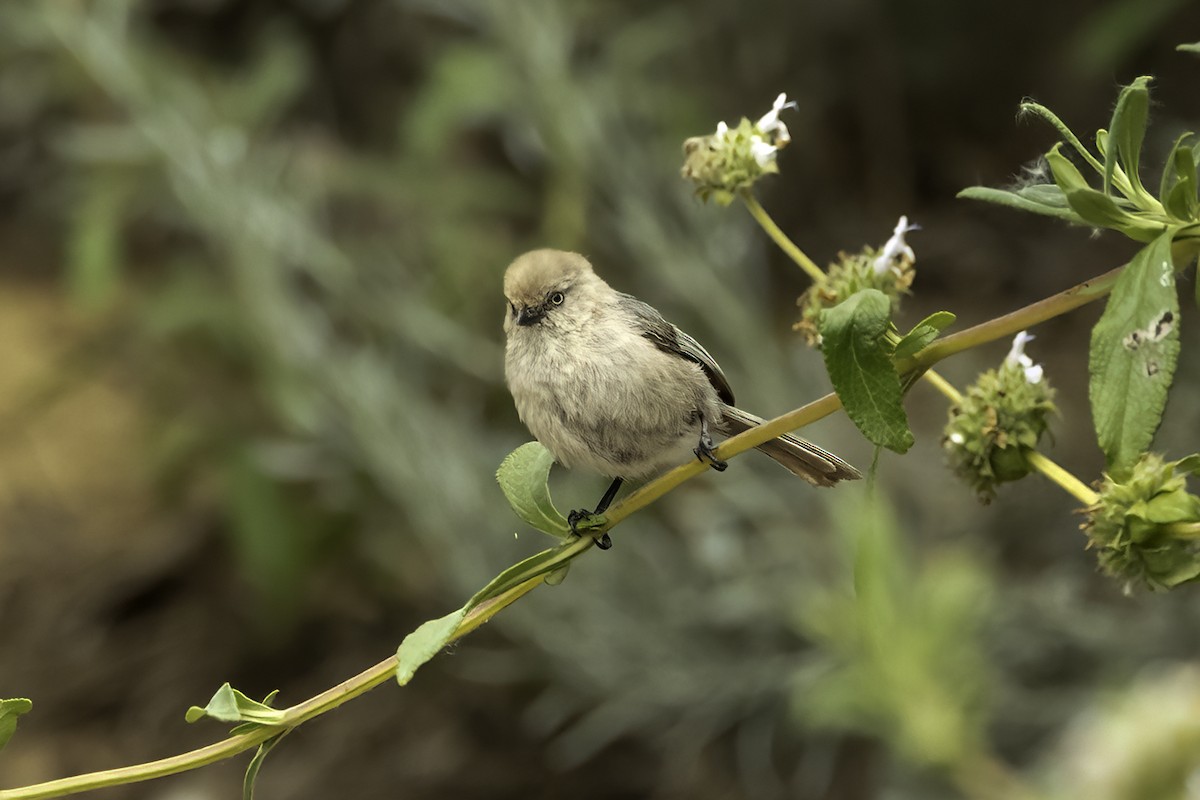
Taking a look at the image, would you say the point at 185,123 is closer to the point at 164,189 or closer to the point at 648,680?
the point at 164,189

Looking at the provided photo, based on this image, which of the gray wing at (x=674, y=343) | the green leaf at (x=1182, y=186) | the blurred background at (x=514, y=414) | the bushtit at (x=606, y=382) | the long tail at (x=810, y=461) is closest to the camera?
the green leaf at (x=1182, y=186)

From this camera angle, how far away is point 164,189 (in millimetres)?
5320

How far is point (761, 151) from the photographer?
1.72 meters

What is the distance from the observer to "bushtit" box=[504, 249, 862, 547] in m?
2.16

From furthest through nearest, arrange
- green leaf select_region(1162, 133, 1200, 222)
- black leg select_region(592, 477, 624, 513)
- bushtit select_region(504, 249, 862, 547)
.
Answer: black leg select_region(592, 477, 624, 513) < bushtit select_region(504, 249, 862, 547) < green leaf select_region(1162, 133, 1200, 222)

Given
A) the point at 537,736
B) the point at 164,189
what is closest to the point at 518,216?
the point at 164,189

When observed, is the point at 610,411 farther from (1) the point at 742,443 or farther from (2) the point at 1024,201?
(2) the point at 1024,201

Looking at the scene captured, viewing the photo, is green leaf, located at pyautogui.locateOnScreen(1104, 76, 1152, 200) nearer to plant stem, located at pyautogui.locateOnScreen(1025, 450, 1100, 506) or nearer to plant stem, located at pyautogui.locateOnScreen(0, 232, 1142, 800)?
plant stem, located at pyautogui.locateOnScreen(0, 232, 1142, 800)

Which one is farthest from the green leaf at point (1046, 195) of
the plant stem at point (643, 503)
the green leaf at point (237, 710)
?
the green leaf at point (237, 710)

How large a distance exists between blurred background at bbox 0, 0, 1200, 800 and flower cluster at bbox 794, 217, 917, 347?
1.14 metres

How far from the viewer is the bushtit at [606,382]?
7.08ft

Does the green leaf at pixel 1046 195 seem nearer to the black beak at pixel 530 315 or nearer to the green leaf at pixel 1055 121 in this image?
the green leaf at pixel 1055 121

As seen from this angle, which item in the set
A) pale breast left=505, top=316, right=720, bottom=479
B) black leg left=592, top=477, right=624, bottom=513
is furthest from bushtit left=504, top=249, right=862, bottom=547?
black leg left=592, top=477, right=624, bottom=513

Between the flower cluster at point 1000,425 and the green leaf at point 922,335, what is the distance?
0.33 m
